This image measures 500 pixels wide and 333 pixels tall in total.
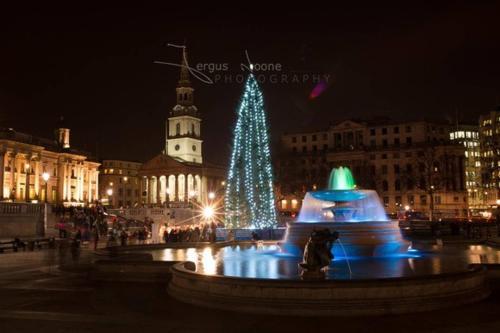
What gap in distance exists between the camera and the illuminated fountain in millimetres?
18516

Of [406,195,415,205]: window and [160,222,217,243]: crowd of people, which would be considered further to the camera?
[406,195,415,205]: window

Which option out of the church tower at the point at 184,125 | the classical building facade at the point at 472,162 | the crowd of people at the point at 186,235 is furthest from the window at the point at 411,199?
the crowd of people at the point at 186,235

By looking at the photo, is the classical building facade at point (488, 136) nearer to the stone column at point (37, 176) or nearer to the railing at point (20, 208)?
the stone column at point (37, 176)

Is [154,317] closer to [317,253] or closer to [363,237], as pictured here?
[317,253]

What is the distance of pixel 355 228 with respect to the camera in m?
18.6

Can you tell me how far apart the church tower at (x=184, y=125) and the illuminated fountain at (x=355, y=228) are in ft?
340

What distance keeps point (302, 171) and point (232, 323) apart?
9030cm

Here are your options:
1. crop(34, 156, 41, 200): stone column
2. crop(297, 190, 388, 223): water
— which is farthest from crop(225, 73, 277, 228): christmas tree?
crop(34, 156, 41, 200): stone column

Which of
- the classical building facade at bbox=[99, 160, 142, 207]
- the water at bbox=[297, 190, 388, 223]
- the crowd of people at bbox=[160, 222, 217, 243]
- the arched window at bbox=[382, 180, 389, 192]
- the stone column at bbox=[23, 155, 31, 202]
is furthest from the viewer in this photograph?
the classical building facade at bbox=[99, 160, 142, 207]

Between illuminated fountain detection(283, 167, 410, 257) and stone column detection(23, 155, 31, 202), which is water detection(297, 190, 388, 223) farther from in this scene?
stone column detection(23, 155, 31, 202)

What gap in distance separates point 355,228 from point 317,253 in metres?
6.38

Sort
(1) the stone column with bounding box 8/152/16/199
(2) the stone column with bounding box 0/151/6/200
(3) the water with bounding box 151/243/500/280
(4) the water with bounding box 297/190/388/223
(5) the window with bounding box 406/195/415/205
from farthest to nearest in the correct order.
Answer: (5) the window with bounding box 406/195/415/205 → (1) the stone column with bounding box 8/152/16/199 → (2) the stone column with bounding box 0/151/6/200 → (4) the water with bounding box 297/190/388/223 → (3) the water with bounding box 151/243/500/280

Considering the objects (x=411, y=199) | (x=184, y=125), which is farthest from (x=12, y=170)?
(x=411, y=199)

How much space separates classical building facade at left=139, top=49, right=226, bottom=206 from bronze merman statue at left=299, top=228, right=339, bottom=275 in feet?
338
